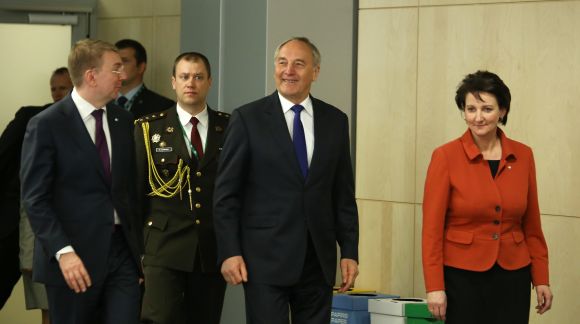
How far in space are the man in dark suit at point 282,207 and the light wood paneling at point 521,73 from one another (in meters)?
1.81

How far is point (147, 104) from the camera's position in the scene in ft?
23.9

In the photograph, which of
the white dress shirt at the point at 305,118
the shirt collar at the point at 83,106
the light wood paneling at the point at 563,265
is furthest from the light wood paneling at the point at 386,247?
the shirt collar at the point at 83,106

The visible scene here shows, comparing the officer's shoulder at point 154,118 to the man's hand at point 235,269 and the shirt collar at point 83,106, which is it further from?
the man's hand at point 235,269

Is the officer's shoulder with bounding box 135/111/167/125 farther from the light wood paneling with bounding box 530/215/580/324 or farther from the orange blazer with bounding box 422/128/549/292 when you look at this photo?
the light wood paneling with bounding box 530/215/580/324

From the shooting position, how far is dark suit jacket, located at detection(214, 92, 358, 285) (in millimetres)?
4426

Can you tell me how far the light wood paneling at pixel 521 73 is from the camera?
5.95 meters

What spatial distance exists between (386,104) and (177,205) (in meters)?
1.86

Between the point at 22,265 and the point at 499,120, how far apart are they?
3.27 meters

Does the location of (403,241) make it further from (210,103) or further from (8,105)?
(8,105)

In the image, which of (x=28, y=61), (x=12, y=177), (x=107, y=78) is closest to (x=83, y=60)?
(x=107, y=78)

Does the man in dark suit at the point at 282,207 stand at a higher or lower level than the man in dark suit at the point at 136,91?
lower

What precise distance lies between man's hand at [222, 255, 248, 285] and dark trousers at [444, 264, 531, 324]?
840 mm

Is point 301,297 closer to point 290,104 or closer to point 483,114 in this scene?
point 290,104

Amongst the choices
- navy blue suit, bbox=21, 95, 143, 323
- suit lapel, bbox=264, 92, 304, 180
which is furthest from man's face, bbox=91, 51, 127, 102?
suit lapel, bbox=264, 92, 304, 180
